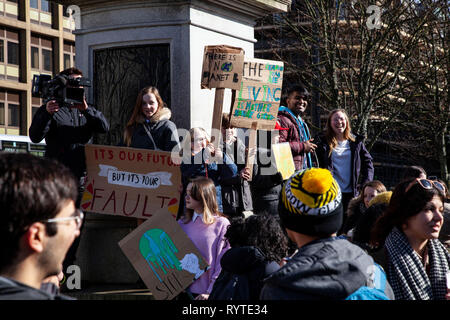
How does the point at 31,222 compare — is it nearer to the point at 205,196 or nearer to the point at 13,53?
the point at 205,196

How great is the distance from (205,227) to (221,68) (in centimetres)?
151

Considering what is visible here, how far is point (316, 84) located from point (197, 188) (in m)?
14.3

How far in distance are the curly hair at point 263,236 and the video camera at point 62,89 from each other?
2204 millimetres

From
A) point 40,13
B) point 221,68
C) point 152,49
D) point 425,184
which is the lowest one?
point 425,184

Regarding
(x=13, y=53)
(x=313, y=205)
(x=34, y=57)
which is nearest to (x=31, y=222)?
(x=313, y=205)

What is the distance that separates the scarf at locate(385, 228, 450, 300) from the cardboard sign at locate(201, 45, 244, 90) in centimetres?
278

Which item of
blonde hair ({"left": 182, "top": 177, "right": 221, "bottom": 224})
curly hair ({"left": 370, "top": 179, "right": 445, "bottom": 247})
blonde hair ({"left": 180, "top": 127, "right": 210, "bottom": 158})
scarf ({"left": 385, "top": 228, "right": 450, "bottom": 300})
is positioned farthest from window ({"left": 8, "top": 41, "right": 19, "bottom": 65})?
scarf ({"left": 385, "top": 228, "right": 450, "bottom": 300})

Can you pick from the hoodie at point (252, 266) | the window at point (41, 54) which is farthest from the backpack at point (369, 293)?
the window at point (41, 54)

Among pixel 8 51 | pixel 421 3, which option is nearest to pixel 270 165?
pixel 421 3

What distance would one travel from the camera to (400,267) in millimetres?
3340

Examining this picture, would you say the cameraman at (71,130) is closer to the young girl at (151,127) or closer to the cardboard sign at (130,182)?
the cardboard sign at (130,182)

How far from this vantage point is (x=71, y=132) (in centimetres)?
583

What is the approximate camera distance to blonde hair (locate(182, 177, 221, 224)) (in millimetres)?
5109

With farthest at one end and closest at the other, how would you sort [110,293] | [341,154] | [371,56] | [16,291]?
[371,56]
[341,154]
[110,293]
[16,291]
